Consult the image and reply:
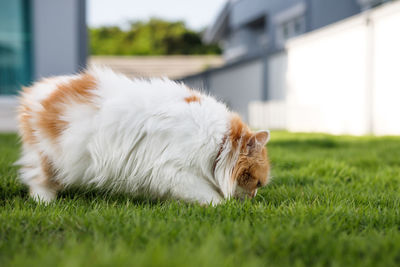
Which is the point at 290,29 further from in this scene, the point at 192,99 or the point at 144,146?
the point at 144,146

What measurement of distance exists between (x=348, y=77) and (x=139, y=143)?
18.0 ft

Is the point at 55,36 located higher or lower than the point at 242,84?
higher

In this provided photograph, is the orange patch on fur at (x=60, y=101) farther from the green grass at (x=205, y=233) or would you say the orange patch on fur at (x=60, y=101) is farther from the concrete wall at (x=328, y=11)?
the concrete wall at (x=328, y=11)

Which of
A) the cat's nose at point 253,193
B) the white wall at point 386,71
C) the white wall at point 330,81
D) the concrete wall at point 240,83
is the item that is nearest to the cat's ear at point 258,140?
the cat's nose at point 253,193

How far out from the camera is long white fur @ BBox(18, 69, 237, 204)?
218 centimetres

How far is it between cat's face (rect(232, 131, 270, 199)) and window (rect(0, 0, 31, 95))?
22.6 ft

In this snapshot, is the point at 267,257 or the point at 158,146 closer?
the point at 267,257

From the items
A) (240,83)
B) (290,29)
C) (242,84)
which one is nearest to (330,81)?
(242,84)

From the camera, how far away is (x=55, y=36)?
801 centimetres

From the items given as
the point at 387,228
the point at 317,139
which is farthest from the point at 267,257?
the point at 317,139

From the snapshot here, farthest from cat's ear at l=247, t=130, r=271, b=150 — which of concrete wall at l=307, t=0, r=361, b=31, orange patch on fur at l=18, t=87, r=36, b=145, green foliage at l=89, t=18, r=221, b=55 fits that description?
green foliage at l=89, t=18, r=221, b=55

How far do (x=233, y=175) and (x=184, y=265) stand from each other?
3.94 feet

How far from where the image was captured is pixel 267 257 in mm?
1379

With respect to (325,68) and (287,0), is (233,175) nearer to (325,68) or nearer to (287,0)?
(325,68)
